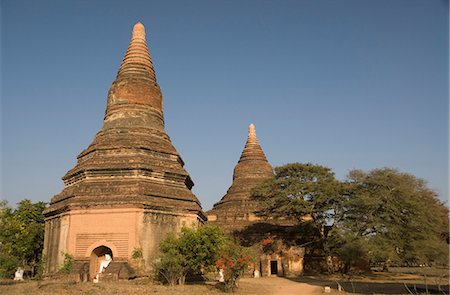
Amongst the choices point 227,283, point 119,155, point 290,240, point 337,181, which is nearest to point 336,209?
point 337,181

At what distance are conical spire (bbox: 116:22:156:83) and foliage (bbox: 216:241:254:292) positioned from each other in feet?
45.2

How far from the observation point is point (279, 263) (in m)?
27.5

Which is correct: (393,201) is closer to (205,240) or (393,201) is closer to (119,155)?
(205,240)

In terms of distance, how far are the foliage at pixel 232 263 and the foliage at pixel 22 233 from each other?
41.4 ft

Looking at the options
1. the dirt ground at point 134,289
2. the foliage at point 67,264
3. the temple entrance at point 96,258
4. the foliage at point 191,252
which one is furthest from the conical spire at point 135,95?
the dirt ground at point 134,289

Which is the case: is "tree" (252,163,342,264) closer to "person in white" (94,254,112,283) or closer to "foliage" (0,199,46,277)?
"person in white" (94,254,112,283)

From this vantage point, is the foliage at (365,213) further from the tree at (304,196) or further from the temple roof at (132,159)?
the temple roof at (132,159)

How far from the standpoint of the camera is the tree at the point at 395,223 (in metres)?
20.0

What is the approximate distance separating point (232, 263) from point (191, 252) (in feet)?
6.53

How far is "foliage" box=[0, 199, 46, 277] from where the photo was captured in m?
24.9

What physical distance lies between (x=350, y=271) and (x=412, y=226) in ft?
25.5

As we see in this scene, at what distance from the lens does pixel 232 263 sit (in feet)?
53.8

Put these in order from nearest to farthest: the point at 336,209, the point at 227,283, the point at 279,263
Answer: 1. the point at 227,283
2. the point at 336,209
3. the point at 279,263

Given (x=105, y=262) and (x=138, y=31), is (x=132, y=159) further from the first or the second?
(x=138, y=31)
